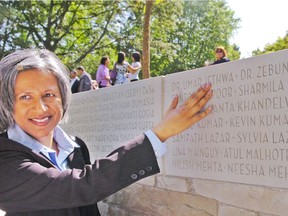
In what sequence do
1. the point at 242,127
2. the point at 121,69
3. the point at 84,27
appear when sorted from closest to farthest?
the point at 242,127
the point at 121,69
the point at 84,27

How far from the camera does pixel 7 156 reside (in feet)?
5.55

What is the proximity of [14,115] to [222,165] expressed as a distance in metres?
1.49

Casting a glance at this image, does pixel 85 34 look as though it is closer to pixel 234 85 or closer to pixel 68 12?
pixel 68 12

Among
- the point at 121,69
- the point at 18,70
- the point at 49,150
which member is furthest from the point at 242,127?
the point at 121,69

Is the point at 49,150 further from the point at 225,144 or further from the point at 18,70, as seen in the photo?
the point at 225,144

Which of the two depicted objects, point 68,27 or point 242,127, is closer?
point 242,127

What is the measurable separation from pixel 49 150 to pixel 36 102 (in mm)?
218

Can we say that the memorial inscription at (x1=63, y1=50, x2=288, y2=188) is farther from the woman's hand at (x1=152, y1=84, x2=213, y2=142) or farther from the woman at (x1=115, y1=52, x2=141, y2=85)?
the woman at (x1=115, y1=52, x2=141, y2=85)

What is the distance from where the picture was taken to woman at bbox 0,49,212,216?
5.30ft

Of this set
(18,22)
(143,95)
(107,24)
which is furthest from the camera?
(107,24)

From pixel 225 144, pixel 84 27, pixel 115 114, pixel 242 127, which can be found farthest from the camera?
pixel 84 27

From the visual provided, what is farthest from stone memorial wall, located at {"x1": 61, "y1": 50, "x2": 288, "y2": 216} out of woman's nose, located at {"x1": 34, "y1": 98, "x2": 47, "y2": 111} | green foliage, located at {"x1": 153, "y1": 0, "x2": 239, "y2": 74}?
green foliage, located at {"x1": 153, "y1": 0, "x2": 239, "y2": 74}

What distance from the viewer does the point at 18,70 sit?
5.88 ft

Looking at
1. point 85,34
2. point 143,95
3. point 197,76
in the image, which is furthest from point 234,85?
point 85,34
